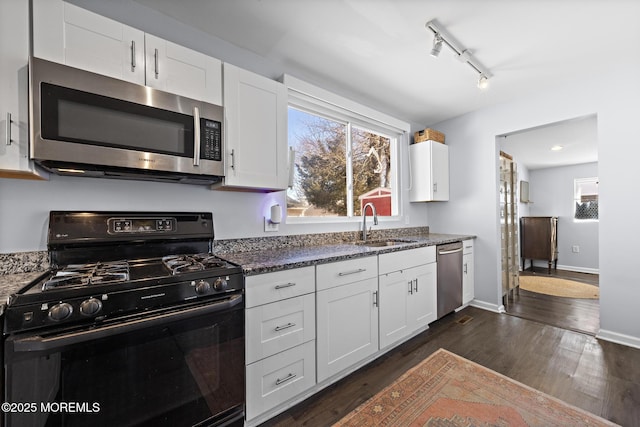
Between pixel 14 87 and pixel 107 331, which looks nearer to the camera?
pixel 107 331

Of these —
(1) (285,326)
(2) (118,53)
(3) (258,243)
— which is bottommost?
(1) (285,326)

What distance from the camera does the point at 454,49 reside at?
205cm

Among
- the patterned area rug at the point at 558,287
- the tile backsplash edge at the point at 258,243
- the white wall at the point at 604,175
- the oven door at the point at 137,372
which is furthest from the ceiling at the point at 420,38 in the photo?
the patterned area rug at the point at 558,287

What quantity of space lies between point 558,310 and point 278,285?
11.7ft

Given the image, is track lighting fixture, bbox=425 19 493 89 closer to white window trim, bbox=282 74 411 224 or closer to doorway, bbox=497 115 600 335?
white window trim, bbox=282 74 411 224

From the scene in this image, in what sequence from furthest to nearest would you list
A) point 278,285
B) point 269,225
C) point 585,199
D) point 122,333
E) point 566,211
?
point 566,211
point 585,199
point 269,225
point 278,285
point 122,333

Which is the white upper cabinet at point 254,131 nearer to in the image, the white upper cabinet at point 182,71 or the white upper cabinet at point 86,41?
the white upper cabinet at point 182,71

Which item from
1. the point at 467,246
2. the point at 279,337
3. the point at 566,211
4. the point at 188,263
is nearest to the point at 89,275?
the point at 188,263

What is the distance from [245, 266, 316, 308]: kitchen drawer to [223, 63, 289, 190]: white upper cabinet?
25.5 inches

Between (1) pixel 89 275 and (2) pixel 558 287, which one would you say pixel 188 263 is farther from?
(2) pixel 558 287

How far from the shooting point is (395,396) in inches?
66.9

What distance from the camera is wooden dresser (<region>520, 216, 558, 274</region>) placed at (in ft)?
17.0

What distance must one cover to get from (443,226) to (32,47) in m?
4.04

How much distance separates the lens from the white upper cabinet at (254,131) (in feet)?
5.58
